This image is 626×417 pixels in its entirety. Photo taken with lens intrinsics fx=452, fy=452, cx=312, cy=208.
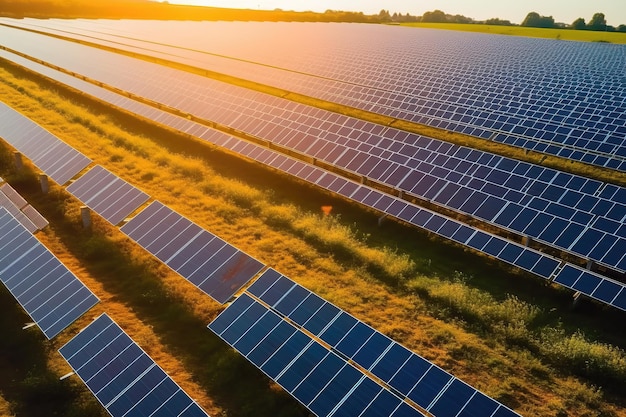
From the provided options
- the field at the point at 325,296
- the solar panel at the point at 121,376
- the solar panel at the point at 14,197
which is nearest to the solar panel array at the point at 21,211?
the solar panel at the point at 14,197

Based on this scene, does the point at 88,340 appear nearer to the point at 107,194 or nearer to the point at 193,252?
the point at 193,252

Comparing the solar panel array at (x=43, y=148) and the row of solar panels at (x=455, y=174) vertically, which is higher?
the row of solar panels at (x=455, y=174)

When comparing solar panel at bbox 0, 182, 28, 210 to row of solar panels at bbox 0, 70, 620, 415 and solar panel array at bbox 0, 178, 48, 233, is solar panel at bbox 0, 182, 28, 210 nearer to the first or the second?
solar panel array at bbox 0, 178, 48, 233

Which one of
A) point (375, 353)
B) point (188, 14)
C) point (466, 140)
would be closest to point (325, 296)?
point (375, 353)

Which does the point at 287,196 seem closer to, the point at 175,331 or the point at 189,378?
the point at 175,331

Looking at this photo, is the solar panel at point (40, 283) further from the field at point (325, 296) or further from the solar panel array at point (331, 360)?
the solar panel array at point (331, 360)

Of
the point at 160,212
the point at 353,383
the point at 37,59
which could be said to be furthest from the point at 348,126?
the point at 37,59

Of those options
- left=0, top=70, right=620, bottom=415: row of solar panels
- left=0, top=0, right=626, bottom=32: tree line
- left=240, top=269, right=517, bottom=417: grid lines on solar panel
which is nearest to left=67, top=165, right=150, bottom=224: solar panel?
left=0, top=70, right=620, bottom=415: row of solar panels
